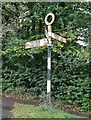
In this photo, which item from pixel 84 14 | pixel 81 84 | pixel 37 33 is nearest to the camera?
pixel 81 84

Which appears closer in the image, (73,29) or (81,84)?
(81,84)

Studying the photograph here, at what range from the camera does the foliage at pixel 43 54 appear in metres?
9.20

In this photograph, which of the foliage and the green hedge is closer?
the green hedge

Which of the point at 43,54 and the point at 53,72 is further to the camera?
the point at 43,54

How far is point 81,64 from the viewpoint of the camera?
936 cm

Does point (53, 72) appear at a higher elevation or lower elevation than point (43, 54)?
lower

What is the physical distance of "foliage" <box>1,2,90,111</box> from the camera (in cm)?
920

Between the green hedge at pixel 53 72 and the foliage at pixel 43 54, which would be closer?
the green hedge at pixel 53 72

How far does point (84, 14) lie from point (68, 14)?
1.79ft

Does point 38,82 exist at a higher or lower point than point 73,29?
lower

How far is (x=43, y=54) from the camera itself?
32.4ft

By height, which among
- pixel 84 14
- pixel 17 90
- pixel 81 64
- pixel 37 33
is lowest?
pixel 17 90

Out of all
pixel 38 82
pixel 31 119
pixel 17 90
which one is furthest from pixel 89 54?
pixel 31 119

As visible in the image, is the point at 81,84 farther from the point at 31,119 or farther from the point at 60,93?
the point at 31,119
